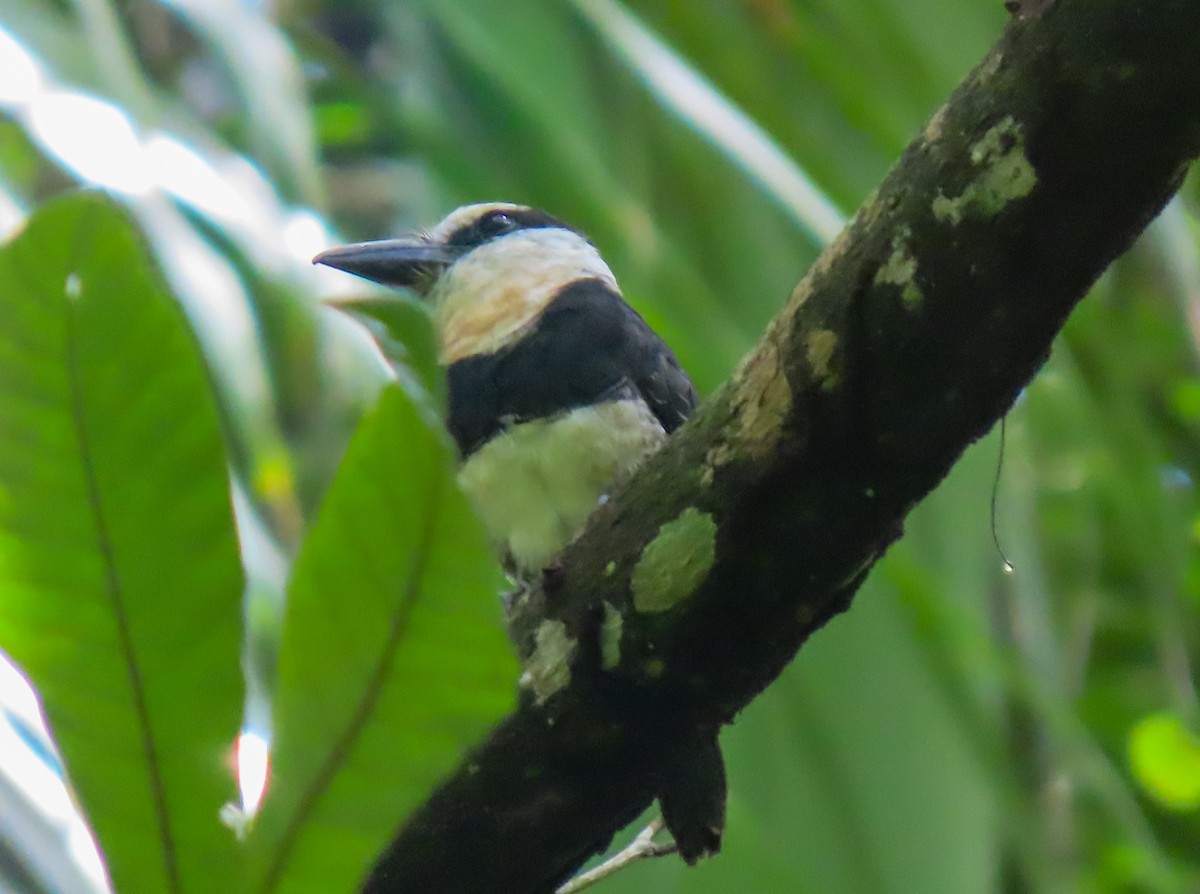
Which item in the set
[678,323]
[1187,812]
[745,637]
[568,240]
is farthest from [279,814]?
[1187,812]

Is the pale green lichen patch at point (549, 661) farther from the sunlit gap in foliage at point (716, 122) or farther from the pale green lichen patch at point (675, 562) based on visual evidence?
the sunlit gap in foliage at point (716, 122)

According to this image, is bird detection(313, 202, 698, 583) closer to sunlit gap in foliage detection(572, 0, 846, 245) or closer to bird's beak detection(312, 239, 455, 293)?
bird's beak detection(312, 239, 455, 293)

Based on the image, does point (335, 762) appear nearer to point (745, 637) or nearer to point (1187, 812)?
point (745, 637)

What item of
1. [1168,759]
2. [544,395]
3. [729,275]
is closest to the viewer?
[544,395]

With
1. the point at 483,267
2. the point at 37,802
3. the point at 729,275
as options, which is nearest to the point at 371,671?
the point at 37,802

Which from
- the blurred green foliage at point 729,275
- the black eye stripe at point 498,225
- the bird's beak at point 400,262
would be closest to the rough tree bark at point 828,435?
the blurred green foliage at point 729,275

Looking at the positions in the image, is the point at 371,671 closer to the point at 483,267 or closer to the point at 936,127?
the point at 936,127

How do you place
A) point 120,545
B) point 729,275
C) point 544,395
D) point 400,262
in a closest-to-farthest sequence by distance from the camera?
point 120,545 < point 544,395 < point 729,275 < point 400,262
